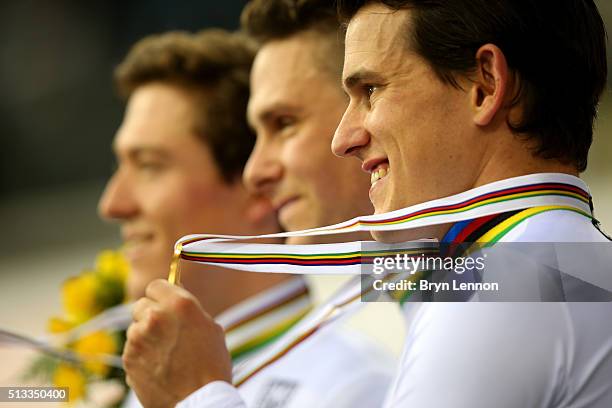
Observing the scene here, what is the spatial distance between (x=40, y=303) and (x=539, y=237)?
16.7 feet

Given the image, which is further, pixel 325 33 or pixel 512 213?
pixel 325 33

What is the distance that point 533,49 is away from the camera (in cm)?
165

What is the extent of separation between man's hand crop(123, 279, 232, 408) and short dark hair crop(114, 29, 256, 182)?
155cm

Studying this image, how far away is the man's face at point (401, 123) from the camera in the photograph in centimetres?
167

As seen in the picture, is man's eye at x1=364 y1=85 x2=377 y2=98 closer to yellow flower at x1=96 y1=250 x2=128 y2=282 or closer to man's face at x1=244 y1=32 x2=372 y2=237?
man's face at x1=244 y1=32 x2=372 y2=237

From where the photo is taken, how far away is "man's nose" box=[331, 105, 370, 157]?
1.75 m

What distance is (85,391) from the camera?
293cm

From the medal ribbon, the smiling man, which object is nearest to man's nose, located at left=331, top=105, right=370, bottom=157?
the medal ribbon

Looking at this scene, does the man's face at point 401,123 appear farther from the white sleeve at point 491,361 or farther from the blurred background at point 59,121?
the blurred background at point 59,121

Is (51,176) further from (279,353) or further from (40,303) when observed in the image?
(279,353)

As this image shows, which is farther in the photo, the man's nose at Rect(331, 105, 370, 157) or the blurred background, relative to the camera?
the blurred background

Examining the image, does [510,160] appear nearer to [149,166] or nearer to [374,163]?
[374,163]

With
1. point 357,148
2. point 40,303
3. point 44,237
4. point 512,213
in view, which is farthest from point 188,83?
point 44,237

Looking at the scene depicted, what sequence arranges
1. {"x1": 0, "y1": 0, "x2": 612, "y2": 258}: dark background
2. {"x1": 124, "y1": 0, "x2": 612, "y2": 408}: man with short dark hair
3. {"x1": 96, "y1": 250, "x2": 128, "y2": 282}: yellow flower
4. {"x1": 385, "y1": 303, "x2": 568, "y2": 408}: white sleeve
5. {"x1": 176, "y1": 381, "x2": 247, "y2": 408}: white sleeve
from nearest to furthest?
{"x1": 385, "y1": 303, "x2": 568, "y2": 408}: white sleeve < {"x1": 124, "y1": 0, "x2": 612, "y2": 408}: man with short dark hair < {"x1": 176, "y1": 381, "x2": 247, "y2": 408}: white sleeve < {"x1": 96, "y1": 250, "x2": 128, "y2": 282}: yellow flower < {"x1": 0, "y1": 0, "x2": 612, "y2": 258}: dark background
